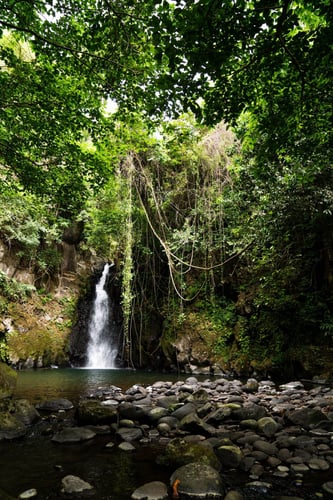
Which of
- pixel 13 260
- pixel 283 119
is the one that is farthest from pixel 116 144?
pixel 13 260

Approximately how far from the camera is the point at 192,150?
9906mm

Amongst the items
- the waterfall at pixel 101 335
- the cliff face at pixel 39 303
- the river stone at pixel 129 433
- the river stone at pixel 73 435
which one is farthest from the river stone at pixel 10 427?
the waterfall at pixel 101 335

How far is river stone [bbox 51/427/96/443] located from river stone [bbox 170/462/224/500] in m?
1.45

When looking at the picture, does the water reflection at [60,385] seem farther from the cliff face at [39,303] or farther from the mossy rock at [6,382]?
the cliff face at [39,303]

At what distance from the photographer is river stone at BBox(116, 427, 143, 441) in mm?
3676

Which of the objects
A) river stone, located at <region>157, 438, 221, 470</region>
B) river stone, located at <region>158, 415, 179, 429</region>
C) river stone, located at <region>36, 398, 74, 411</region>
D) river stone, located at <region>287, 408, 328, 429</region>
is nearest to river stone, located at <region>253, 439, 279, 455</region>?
river stone, located at <region>157, 438, 221, 470</region>

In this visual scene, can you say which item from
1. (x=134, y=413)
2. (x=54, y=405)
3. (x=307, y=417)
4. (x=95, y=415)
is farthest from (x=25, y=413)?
(x=307, y=417)

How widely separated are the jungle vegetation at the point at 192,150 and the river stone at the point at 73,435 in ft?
11.9

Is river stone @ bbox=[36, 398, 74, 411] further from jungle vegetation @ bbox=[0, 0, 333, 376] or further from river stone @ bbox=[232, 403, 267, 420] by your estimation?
jungle vegetation @ bbox=[0, 0, 333, 376]

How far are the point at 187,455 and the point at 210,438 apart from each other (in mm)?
740

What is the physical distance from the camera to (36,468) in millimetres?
2840

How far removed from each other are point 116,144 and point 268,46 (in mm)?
3528

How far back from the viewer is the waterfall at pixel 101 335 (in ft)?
41.6

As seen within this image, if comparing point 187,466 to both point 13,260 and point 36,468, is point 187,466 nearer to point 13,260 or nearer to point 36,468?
point 36,468
